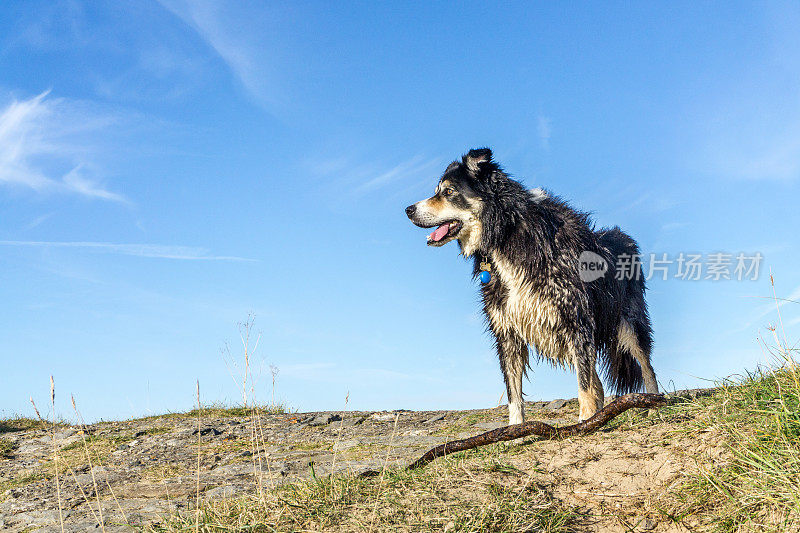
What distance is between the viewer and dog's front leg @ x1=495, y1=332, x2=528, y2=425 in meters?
6.54

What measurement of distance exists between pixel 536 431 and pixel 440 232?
322 cm

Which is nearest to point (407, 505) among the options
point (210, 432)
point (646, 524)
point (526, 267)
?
point (646, 524)

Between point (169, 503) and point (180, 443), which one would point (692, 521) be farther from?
point (180, 443)

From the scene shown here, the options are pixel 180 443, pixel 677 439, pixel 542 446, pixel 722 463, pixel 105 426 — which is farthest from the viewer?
pixel 105 426

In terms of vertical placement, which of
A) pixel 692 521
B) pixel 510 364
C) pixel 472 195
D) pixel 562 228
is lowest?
pixel 692 521

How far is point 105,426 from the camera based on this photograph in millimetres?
10398

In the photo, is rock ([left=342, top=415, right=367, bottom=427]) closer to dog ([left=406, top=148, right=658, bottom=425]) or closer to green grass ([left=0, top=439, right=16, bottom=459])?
dog ([left=406, top=148, right=658, bottom=425])

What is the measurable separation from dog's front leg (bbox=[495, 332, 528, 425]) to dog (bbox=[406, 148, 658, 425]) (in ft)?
0.04

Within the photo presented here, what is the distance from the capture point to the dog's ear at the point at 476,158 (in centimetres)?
684

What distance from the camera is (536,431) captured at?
14.5 feet

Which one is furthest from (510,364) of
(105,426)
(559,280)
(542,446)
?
(105,426)

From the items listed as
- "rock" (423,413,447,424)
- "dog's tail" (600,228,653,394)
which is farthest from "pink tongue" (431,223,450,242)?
"rock" (423,413,447,424)

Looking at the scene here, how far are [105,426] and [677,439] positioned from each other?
9580mm

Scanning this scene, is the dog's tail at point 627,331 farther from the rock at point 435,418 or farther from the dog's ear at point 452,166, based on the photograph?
the rock at point 435,418
